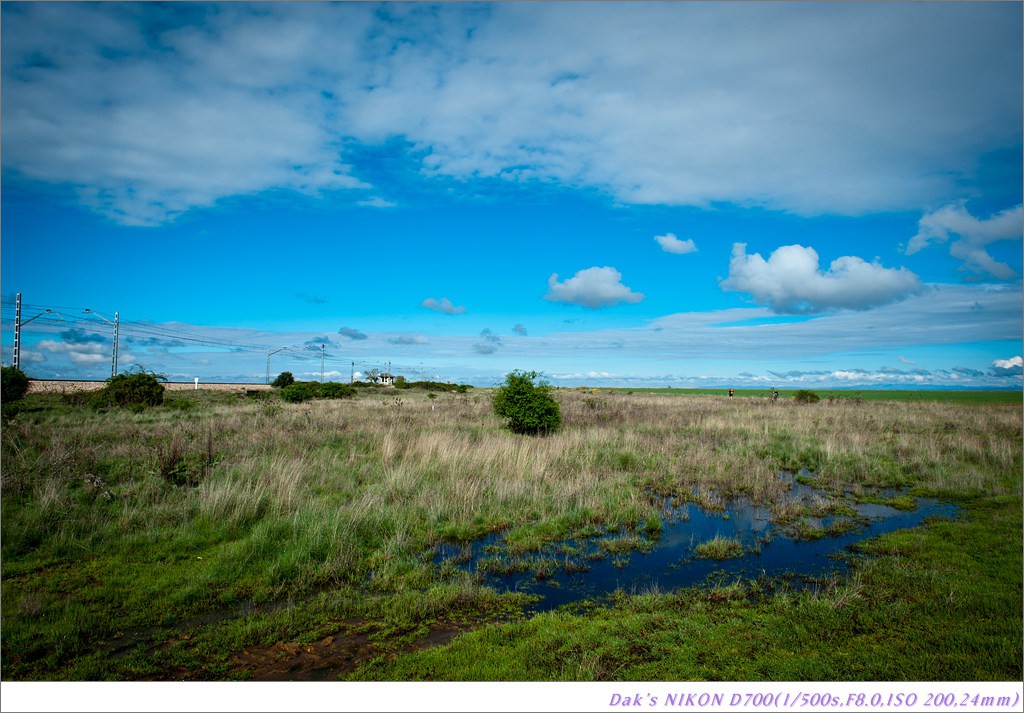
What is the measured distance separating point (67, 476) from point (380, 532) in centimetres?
610

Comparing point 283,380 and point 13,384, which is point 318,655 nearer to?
point 13,384

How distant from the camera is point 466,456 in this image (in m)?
13.4

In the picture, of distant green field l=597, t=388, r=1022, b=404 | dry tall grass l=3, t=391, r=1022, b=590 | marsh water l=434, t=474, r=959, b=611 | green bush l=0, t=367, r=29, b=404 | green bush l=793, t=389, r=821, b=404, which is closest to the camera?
marsh water l=434, t=474, r=959, b=611

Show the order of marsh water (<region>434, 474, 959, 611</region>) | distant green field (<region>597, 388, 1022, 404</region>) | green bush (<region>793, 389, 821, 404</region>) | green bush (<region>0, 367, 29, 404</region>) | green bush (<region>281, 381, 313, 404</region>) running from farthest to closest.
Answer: distant green field (<region>597, 388, 1022, 404</region>) → green bush (<region>793, 389, 821, 404</region>) → green bush (<region>281, 381, 313, 404</region>) → green bush (<region>0, 367, 29, 404</region>) → marsh water (<region>434, 474, 959, 611</region>)

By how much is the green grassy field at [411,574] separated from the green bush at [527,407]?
5.09 meters

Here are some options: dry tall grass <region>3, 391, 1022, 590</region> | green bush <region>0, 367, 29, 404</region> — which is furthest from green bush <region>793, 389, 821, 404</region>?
green bush <region>0, 367, 29, 404</region>

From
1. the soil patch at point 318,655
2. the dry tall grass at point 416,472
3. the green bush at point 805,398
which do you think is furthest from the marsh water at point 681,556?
the green bush at point 805,398

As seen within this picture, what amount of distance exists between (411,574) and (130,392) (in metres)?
26.6

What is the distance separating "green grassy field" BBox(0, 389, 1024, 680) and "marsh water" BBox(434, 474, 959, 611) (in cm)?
35

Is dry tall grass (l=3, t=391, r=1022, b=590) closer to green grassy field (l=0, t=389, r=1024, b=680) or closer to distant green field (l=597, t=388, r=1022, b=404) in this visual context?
green grassy field (l=0, t=389, r=1024, b=680)

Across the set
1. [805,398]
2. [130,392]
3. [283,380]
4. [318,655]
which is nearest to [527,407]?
[318,655]

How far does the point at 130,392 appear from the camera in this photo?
86.5ft

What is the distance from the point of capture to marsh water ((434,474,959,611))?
7.05 metres

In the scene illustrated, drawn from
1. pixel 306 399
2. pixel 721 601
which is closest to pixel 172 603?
pixel 721 601
